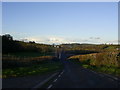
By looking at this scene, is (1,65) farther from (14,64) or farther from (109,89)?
(109,89)

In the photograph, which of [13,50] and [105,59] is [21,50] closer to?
[13,50]

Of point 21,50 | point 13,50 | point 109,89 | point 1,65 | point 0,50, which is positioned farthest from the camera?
point 21,50

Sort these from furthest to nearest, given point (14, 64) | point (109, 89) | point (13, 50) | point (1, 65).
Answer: point (13, 50) → point (14, 64) → point (1, 65) → point (109, 89)

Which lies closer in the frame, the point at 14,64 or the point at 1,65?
the point at 1,65

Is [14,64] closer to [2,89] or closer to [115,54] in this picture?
[115,54]

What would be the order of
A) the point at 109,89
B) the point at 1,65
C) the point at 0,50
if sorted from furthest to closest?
the point at 0,50 < the point at 1,65 < the point at 109,89

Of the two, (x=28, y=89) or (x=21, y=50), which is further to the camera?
(x=21, y=50)

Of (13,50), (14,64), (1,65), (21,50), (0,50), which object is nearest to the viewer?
(1,65)

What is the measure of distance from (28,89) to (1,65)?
30.9m

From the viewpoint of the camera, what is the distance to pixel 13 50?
100 m

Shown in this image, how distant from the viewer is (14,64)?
5091 cm

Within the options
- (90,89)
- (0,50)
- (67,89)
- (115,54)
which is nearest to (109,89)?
(90,89)

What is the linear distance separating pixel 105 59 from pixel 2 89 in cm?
3935

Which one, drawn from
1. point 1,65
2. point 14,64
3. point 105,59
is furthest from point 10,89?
point 105,59
